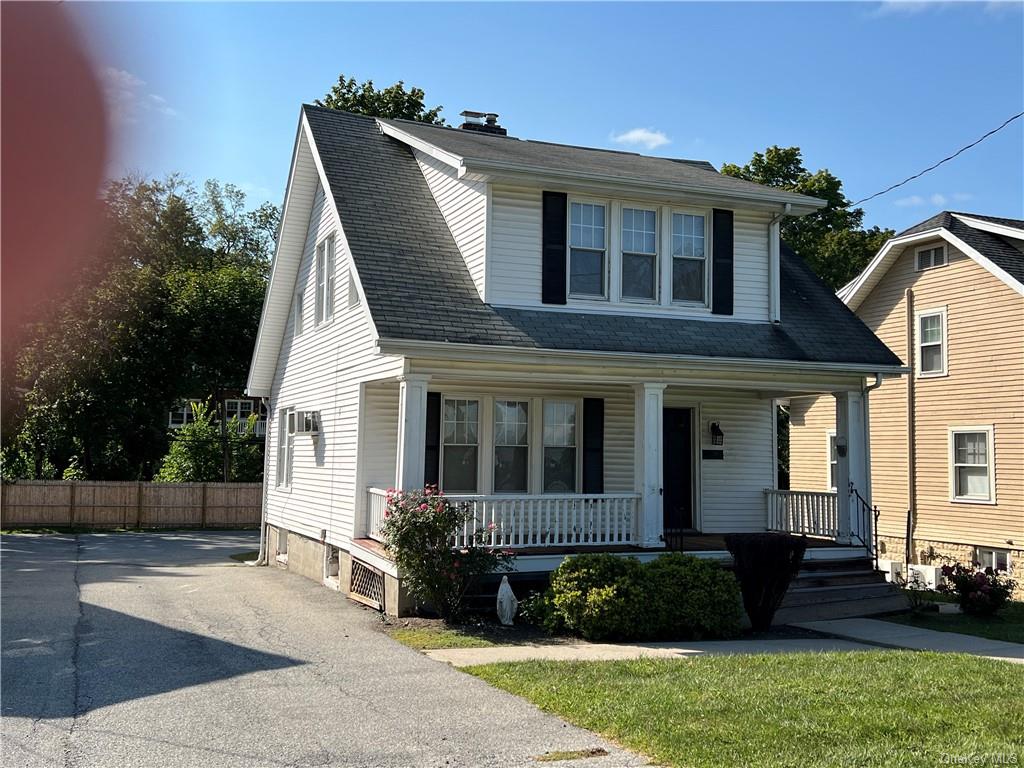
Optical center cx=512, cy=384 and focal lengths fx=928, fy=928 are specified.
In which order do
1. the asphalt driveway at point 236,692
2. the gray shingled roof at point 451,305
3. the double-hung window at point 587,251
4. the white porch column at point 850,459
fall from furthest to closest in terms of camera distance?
the white porch column at point 850,459, the double-hung window at point 587,251, the gray shingled roof at point 451,305, the asphalt driveway at point 236,692

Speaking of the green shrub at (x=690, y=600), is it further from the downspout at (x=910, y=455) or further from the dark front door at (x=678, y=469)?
the downspout at (x=910, y=455)

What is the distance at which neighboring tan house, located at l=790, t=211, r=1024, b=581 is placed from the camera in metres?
19.1

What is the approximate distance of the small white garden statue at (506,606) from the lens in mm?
11461

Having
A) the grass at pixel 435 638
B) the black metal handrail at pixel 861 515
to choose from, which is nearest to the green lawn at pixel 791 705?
the grass at pixel 435 638

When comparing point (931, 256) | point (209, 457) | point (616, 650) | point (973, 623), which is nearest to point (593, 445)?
point (616, 650)

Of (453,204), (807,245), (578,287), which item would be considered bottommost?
(578,287)

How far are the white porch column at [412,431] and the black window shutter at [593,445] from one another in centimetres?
344

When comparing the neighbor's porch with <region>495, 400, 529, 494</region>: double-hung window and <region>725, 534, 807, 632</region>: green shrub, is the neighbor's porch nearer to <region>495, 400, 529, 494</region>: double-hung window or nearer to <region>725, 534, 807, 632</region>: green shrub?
<region>495, 400, 529, 494</region>: double-hung window

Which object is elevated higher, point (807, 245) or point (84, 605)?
point (807, 245)

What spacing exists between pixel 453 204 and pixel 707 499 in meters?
6.62

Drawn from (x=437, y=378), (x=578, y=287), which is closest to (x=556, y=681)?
(x=437, y=378)

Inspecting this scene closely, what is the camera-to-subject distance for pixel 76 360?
3028 cm

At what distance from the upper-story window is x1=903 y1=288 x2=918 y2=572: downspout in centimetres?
67

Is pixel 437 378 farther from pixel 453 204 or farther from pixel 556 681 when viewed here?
pixel 556 681
